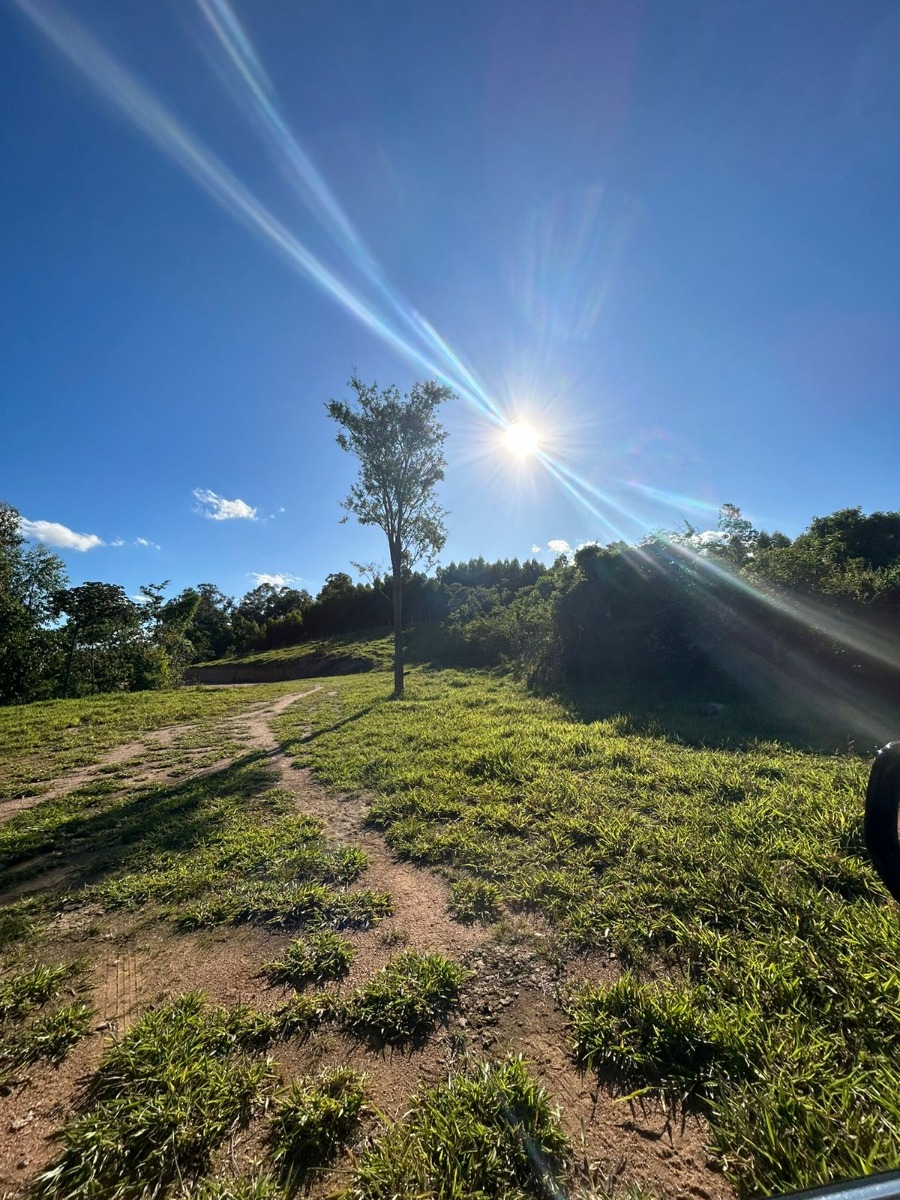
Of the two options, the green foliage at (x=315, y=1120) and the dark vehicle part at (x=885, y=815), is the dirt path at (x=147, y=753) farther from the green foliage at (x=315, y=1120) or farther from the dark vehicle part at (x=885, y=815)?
the dark vehicle part at (x=885, y=815)

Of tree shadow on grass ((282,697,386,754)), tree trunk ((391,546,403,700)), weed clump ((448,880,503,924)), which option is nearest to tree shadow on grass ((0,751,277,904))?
tree shadow on grass ((282,697,386,754))

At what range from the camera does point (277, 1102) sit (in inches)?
73.1

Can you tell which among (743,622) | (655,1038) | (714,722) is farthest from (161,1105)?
(743,622)

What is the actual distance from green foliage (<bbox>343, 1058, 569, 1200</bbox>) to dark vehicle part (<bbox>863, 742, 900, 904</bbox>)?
2.04 meters

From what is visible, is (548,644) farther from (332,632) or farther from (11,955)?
(332,632)

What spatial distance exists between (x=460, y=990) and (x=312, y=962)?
972mm

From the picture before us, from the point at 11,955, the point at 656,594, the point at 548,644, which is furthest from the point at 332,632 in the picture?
the point at 11,955

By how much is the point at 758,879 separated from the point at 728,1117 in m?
1.88

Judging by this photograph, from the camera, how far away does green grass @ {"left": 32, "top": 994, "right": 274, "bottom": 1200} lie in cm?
160

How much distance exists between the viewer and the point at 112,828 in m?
5.02

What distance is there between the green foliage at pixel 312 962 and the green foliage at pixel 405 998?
262mm

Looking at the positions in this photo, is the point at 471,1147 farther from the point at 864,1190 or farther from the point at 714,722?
the point at 714,722

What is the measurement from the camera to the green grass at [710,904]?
5.68 ft

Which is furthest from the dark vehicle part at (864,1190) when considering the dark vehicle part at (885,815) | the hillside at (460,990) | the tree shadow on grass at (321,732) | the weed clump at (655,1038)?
the tree shadow on grass at (321,732)
